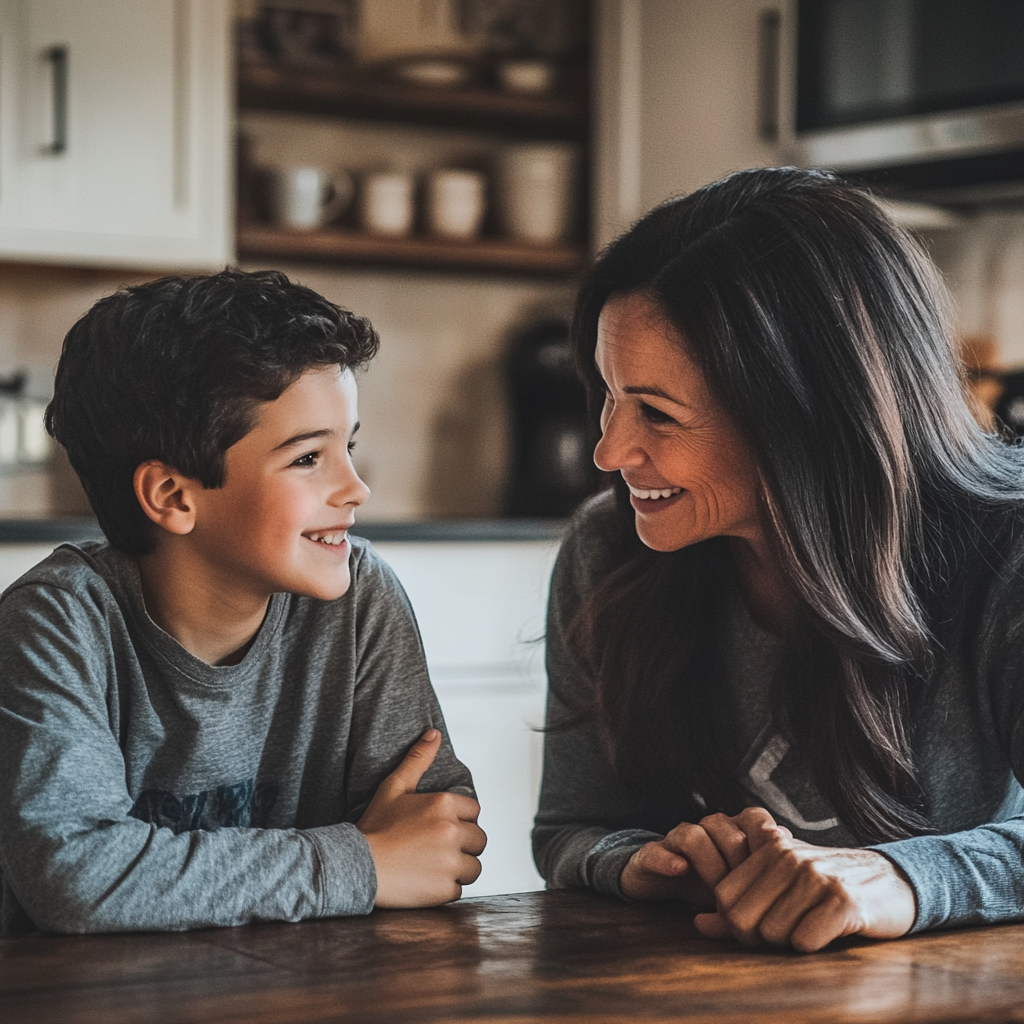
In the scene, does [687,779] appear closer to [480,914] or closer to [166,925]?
[480,914]

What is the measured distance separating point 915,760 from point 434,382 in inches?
95.1

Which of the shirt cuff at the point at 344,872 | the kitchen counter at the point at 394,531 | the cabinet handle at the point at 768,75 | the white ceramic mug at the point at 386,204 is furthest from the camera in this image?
the white ceramic mug at the point at 386,204

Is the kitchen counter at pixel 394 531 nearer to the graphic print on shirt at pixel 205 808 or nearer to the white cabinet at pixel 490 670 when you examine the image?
the white cabinet at pixel 490 670

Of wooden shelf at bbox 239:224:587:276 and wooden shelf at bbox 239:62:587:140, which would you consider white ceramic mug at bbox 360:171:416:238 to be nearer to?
wooden shelf at bbox 239:224:587:276

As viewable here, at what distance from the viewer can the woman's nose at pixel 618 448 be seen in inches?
45.8

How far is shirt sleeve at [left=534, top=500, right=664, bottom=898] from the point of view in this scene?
3.78 feet

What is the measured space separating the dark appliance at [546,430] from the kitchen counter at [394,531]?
302 mm

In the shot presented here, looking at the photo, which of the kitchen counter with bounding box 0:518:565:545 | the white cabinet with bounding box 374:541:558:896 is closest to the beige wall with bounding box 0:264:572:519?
the kitchen counter with bounding box 0:518:565:545

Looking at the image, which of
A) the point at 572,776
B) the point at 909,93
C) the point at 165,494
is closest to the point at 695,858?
the point at 572,776

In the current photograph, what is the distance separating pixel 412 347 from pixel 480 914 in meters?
2.56

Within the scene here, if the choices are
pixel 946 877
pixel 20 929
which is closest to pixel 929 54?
pixel 946 877

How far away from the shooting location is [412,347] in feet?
11.2

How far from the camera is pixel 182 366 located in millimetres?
1154

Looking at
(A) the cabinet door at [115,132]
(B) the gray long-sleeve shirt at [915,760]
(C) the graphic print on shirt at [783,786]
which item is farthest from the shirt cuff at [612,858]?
(A) the cabinet door at [115,132]
